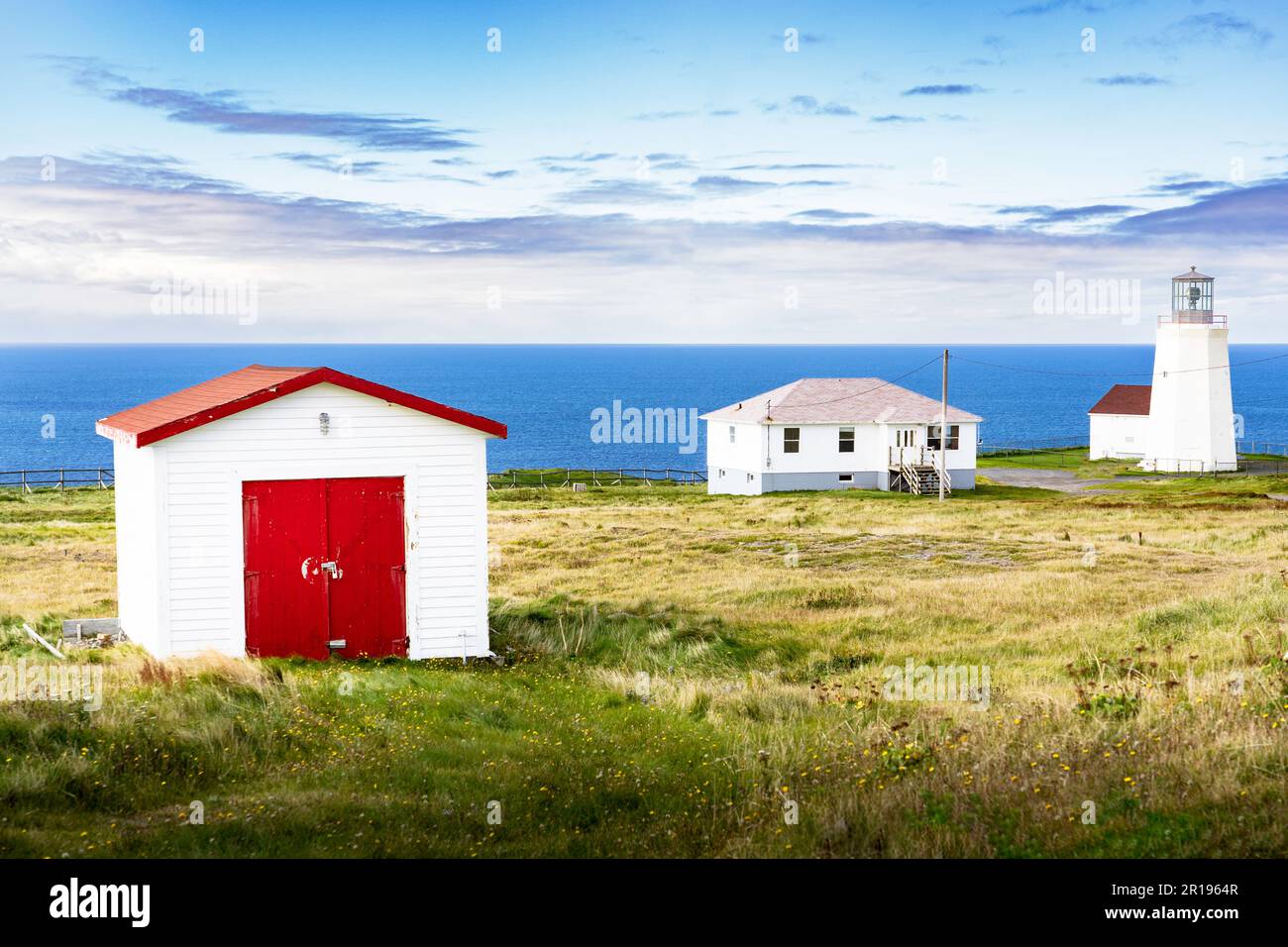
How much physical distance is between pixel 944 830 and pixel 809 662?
864 centimetres

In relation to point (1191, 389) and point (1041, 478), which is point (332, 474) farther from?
point (1191, 389)

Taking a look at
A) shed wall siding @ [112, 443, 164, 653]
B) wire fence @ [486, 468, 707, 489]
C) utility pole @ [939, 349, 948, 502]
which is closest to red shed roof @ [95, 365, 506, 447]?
shed wall siding @ [112, 443, 164, 653]

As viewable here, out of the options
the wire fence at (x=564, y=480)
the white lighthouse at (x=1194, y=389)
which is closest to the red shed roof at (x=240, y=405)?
the wire fence at (x=564, y=480)

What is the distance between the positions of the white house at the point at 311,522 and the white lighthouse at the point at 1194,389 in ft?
180

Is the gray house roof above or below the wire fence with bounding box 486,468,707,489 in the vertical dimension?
above

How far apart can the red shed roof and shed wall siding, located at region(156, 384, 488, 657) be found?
15 cm

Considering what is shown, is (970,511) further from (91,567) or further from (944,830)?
(944,830)

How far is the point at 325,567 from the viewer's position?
16.0 metres

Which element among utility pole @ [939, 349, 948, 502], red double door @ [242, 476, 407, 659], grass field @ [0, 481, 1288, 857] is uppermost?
utility pole @ [939, 349, 948, 502]

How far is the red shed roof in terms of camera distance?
50.4 ft

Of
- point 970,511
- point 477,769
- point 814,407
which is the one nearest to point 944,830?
point 477,769

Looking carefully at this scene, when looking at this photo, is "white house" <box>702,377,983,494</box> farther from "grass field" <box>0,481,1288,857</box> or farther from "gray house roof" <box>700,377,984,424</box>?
"grass field" <box>0,481,1288,857</box>

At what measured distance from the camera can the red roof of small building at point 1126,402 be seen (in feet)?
228

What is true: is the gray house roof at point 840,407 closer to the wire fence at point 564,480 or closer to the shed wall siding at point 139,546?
the wire fence at point 564,480
